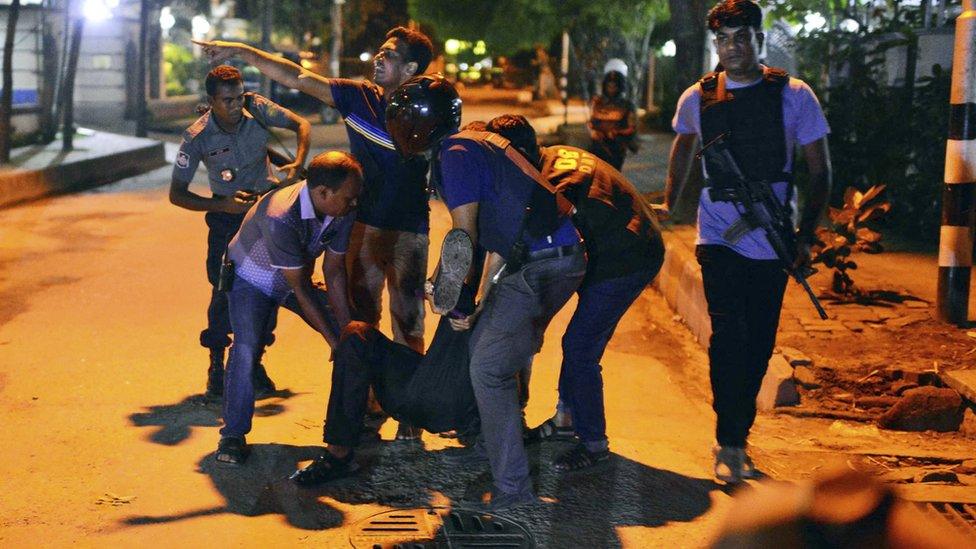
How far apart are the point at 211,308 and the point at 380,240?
1.06 metres

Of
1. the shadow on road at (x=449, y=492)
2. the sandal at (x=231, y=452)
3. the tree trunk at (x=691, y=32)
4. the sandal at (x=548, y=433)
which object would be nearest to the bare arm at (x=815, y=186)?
the shadow on road at (x=449, y=492)

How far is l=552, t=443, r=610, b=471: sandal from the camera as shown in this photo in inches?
210

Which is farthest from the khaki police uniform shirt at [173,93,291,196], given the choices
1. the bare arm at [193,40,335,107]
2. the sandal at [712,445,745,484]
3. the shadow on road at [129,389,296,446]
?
the sandal at [712,445,745,484]

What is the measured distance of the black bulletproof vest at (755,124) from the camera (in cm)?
515

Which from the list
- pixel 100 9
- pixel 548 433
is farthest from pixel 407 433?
pixel 100 9

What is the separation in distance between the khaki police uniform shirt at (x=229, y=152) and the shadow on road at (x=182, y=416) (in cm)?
110

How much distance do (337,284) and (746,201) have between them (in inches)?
67.8

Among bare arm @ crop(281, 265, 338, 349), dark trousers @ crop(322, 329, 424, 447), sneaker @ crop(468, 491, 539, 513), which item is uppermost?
bare arm @ crop(281, 265, 338, 349)

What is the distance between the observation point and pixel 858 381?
22.1 feet

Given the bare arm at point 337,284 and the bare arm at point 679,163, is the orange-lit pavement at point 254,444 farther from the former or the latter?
the bare arm at point 679,163

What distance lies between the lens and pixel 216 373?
6.38m

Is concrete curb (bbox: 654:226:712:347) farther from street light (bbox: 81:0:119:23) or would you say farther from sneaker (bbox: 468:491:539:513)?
street light (bbox: 81:0:119:23)

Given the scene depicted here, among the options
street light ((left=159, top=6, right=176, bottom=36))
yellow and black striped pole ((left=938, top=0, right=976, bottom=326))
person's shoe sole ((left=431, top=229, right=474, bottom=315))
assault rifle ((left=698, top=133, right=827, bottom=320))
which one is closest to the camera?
person's shoe sole ((left=431, top=229, right=474, bottom=315))

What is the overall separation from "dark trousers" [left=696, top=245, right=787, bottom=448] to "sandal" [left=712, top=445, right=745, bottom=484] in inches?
1.1
